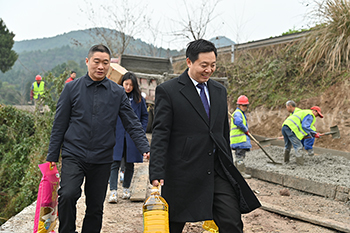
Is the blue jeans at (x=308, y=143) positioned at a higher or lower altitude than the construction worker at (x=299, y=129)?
lower

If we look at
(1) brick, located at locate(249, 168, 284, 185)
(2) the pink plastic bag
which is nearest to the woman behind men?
(2) the pink plastic bag

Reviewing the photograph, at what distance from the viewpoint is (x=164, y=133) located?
260cm

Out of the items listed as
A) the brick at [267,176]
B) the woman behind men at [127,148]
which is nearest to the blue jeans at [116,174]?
the woman behind men at [127,148]

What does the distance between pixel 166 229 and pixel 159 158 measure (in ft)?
1.74

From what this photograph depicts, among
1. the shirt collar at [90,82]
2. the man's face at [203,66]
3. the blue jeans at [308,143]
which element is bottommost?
the blue jeans at [308,143]

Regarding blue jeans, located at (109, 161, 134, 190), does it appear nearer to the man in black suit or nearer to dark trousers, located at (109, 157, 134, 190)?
dark trousers, located at (109, 157, 134, 190)

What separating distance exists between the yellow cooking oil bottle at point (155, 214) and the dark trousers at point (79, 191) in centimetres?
69

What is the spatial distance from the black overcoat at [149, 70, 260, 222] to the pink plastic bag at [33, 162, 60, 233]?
126 cm

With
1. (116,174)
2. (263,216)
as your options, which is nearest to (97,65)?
(116,174)

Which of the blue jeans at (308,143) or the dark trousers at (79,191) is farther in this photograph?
the blue jeans at (308,143)

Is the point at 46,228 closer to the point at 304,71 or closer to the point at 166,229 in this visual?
the point at 166,229

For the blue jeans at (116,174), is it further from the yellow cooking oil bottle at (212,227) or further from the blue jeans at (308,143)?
the blue jeans at (308,143)

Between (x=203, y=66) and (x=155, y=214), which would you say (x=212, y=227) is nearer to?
(x=155, y=214)

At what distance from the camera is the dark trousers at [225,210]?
8.13 feet
